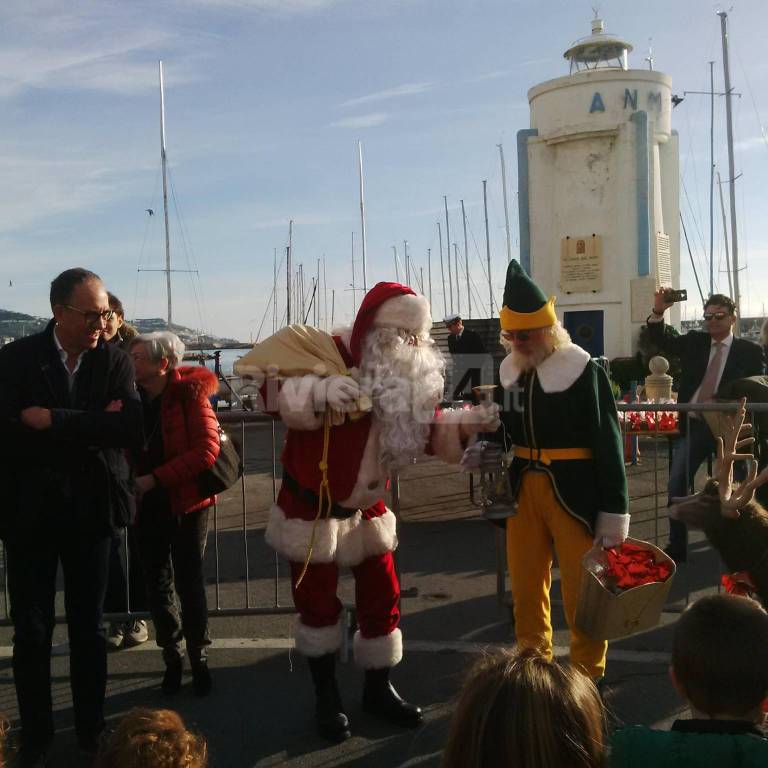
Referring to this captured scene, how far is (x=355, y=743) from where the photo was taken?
3.67m

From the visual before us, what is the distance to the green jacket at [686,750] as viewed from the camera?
5.99 ft

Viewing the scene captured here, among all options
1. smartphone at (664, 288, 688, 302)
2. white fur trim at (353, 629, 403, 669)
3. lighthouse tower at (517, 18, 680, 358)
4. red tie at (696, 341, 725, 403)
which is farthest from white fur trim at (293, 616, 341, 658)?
lighthouse tower at (517, 18, 680, 358)

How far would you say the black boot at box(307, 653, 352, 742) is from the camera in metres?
3.69

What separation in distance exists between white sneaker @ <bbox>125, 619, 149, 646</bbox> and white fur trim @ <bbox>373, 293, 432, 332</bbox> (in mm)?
2446

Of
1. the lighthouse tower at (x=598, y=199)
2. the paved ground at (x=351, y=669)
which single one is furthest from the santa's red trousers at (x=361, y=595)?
the lighthouse tower at (x=598, y=199)

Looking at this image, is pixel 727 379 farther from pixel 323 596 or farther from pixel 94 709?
pixel 94 709

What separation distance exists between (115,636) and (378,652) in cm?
183

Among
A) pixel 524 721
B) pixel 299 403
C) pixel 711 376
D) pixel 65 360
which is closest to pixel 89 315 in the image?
pixel 65 360

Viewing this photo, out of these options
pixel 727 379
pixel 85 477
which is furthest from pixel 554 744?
pixel 727 379

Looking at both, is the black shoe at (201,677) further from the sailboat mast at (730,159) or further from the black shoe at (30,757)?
the sailboat mast at (730,159)

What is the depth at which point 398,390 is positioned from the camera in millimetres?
3648

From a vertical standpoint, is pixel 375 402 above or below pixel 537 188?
below

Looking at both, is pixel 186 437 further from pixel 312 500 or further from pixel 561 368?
pixel 561 368

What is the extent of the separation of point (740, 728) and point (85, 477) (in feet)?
8.35
